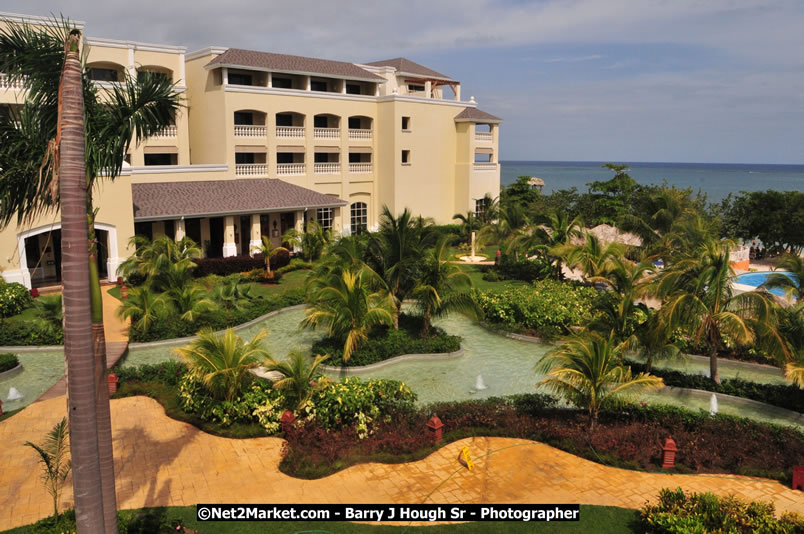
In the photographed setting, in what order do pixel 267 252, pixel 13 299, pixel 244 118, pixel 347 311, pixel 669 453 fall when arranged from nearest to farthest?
pixel 669 453 → pixel 347 311 → pixel 13 299 → pixel 267 252 → pixel 244 118

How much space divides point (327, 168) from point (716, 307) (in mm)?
27693

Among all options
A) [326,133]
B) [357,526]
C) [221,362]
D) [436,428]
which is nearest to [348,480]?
[357,526]

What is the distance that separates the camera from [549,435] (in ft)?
43.9

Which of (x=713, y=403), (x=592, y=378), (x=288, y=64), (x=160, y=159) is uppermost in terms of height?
(x=288, y=64)

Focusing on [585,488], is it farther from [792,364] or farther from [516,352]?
[516,352]

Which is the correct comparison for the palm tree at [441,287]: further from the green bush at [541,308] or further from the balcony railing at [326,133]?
the balcony railing at [326,133]

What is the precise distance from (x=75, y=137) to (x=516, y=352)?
52.6 feet

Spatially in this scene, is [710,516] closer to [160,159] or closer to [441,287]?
[441,287]

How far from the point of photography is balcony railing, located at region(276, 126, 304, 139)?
36594 millimetres

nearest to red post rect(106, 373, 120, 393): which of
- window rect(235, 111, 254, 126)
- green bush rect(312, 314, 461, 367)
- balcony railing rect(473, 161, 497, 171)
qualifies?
green bush rect(312, 314, 461, 367)

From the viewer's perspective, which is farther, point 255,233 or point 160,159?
point 160,159

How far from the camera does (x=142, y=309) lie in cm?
2017

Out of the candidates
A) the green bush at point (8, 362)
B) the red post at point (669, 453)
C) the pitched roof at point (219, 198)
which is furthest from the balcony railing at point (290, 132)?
the red post at point (669, 453)

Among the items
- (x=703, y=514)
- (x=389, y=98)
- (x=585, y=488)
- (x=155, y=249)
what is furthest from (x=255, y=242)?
(x=703, y=514)
